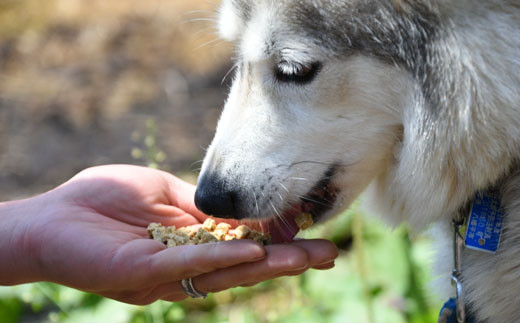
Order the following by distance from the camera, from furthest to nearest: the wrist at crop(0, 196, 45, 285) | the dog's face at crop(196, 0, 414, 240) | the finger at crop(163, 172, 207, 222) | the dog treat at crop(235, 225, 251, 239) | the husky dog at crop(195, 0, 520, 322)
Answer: the finger at crop(163, 172, 207, 222) → the dog treat at crop(235, 225, 251, 239) → the wrist at crop(0, 196, 45, 285) → the dog's face at crop(196, 0, 414, 240) → the husky dog at crop(195, 0, 520, 322)

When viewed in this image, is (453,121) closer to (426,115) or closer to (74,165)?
(426,115)

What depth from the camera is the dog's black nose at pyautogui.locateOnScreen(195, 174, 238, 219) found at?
75.6 inches

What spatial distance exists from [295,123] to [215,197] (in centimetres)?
33

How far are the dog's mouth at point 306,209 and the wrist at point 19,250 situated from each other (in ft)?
2.45

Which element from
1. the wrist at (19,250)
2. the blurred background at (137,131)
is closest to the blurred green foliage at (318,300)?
the blurred background at (137,131)

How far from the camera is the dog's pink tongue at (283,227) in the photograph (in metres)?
2.09

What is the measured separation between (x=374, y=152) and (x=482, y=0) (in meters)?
0.54

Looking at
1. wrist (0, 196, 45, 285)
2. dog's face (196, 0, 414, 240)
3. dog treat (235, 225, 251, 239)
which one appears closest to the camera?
dog's face (196, 0, 414, 240)

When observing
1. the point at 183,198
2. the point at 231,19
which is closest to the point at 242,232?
the point at 183,198

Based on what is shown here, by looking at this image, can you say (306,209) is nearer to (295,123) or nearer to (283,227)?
(283,227)

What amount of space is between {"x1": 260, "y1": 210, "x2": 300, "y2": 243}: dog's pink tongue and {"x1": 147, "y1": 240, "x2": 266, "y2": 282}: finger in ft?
0.85

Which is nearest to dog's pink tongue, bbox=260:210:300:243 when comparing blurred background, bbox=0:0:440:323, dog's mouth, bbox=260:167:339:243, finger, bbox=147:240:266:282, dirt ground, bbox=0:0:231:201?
dog's mouth, bbox=260:167:339:243

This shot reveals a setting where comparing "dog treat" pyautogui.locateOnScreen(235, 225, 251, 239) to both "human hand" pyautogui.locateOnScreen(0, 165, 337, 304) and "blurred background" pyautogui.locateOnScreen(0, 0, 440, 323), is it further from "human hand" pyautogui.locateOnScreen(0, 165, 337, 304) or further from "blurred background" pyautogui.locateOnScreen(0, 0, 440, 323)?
"blurred background" pyautogui.locateOnScreen(0, 0, 440, 323)

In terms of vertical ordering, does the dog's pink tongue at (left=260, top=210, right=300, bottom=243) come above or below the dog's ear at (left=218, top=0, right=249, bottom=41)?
below
